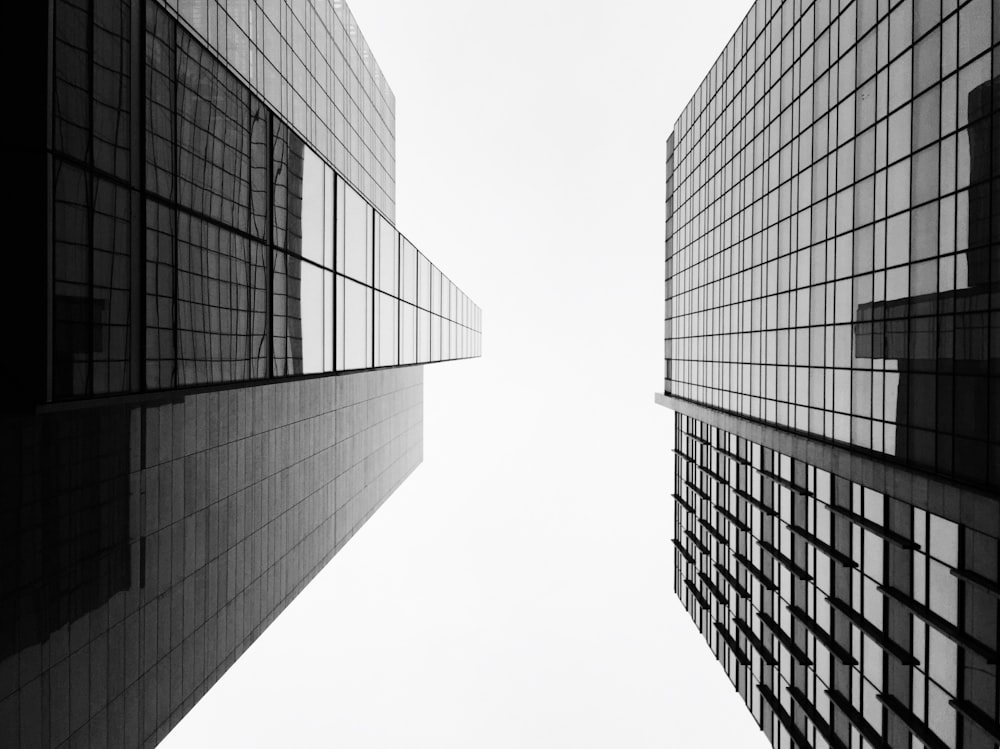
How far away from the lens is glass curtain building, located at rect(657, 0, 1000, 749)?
20.7m

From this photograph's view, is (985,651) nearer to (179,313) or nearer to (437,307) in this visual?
(179,313)

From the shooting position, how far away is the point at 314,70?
3884 cm

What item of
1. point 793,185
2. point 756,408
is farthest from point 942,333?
point 756,408

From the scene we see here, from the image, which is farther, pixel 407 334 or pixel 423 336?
pixel 423 336

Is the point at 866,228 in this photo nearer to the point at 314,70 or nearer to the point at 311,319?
the point at 311,319

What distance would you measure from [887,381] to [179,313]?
2392cm

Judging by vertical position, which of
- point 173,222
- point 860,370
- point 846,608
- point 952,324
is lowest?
point 846,608

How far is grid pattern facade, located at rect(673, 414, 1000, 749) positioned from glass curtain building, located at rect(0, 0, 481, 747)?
2030 cm

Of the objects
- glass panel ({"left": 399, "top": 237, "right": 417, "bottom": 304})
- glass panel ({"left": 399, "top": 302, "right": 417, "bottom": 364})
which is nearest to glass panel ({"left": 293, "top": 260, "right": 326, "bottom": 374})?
glass panel ({"left": 399, "top": 302, "right": 417, "bottom": 364})

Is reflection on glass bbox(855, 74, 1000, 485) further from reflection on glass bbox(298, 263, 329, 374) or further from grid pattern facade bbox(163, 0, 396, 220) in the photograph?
grid pattern facade bbox(163, 0, 396, 220)

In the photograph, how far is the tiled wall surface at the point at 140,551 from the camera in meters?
16.5

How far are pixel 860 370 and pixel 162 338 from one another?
25.5 meters

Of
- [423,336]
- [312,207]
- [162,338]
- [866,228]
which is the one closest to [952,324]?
[866,228]

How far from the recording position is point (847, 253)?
96.5ft
